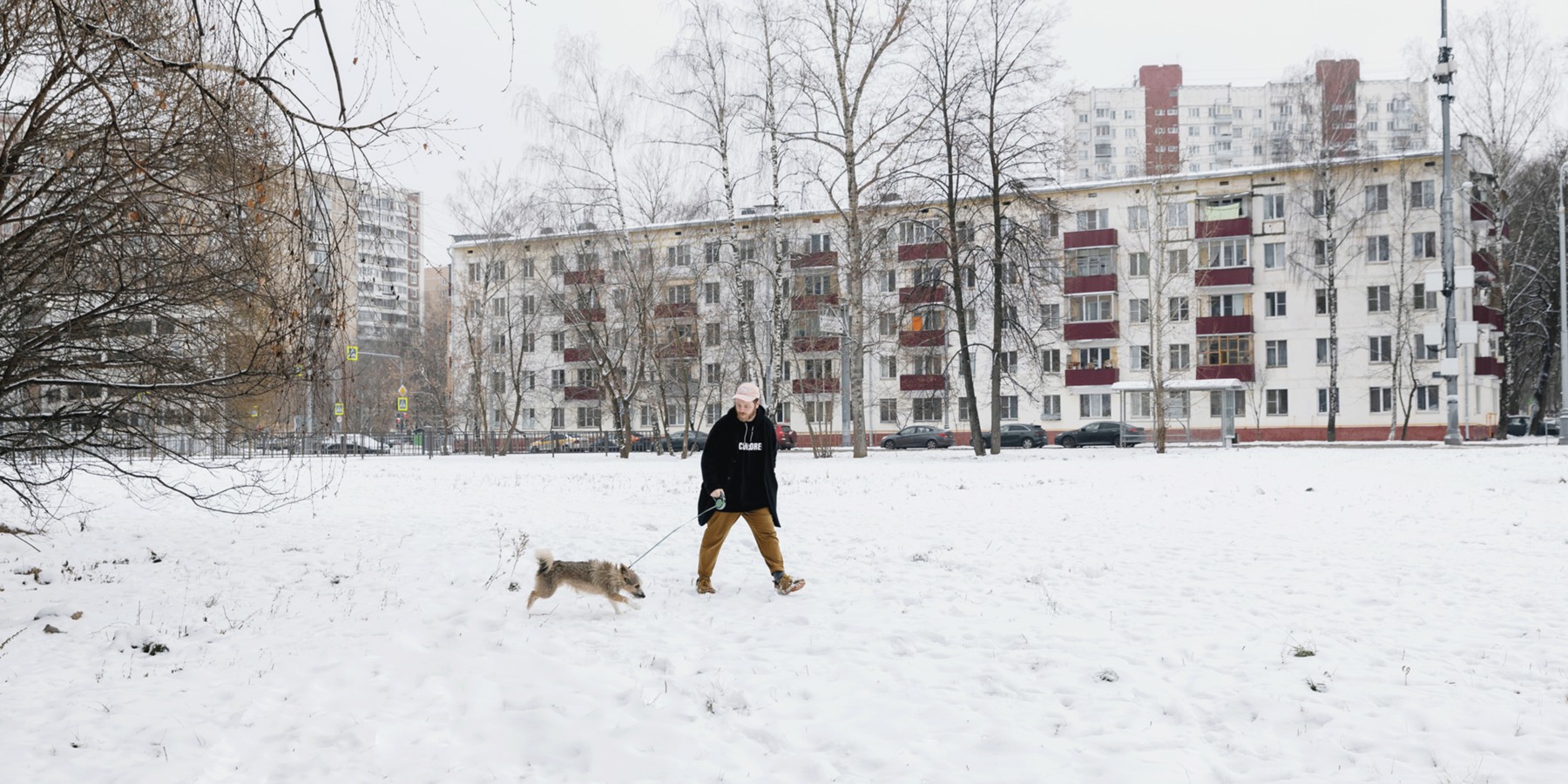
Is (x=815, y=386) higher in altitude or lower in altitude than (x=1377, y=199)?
lower

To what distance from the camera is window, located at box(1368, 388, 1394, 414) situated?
48.0 m

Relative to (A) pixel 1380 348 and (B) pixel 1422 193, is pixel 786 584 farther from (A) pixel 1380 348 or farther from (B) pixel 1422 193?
(B) pixel 1422 193

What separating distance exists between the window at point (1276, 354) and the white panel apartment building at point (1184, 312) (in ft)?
0.30

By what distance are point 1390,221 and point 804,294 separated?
101 ft

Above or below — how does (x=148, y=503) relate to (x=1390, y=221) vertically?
below

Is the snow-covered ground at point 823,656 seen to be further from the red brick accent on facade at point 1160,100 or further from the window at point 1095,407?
the red brick accent on facade at point 1160,100

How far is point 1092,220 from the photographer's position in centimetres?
5281

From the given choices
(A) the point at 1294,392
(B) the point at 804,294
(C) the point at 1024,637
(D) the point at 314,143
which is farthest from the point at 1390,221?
(D) the point at 314,143

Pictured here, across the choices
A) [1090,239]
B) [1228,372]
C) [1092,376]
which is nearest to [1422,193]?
[1228,372]

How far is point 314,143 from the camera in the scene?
16.2ft

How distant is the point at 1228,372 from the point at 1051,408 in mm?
9302

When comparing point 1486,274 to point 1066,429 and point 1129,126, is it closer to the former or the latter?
point 1066,429

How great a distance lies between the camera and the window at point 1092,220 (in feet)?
172

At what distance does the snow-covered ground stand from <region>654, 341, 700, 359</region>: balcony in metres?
21.7
